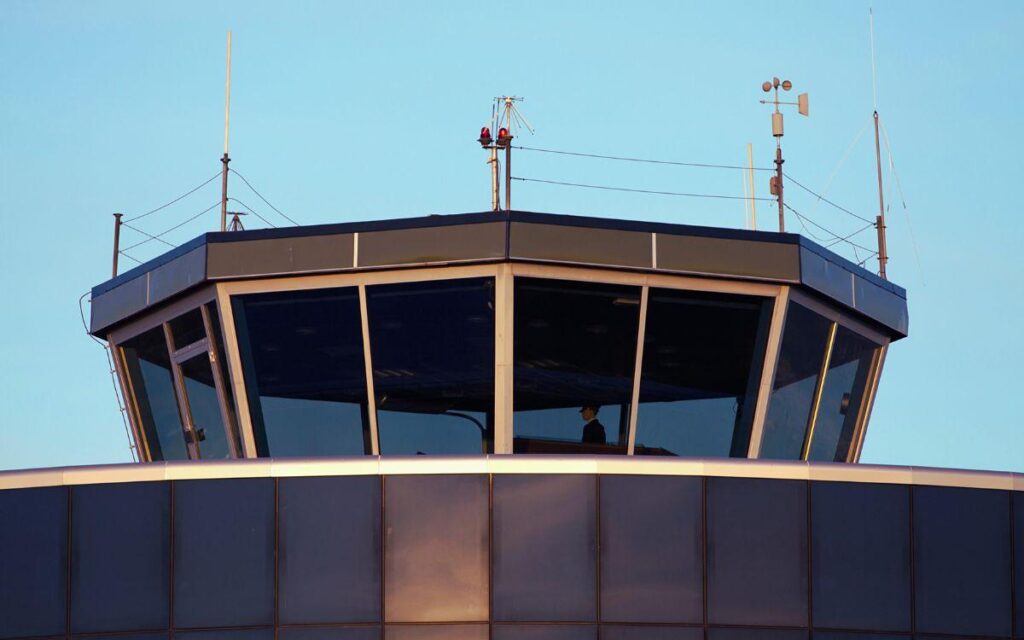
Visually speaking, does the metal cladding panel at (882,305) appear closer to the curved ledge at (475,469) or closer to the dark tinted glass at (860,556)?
the curved ledge at (475,469)

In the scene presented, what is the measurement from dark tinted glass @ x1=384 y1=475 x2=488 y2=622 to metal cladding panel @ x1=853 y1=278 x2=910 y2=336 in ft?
24.0

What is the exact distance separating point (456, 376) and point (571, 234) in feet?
8.47

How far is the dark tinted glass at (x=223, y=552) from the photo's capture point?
29.3m

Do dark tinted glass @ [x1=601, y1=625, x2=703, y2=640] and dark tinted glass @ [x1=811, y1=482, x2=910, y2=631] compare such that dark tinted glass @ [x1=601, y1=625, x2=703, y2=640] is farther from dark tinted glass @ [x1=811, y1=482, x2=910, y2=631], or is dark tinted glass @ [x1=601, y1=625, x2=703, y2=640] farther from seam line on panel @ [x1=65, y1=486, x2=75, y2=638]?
seam line on panel @ [x1=65, y1=486, x2=75, y2=638]

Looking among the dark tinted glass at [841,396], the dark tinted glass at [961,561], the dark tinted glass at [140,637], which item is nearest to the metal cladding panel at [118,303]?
the dark tinted glass at [140,637]

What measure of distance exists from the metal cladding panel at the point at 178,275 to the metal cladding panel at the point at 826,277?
8.66 meters

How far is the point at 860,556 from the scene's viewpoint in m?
29.8

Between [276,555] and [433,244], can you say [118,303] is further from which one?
[276,555]

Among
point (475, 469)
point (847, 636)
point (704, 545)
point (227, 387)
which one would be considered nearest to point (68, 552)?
point (227, 387)

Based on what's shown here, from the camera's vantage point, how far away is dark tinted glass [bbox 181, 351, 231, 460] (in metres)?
32.2

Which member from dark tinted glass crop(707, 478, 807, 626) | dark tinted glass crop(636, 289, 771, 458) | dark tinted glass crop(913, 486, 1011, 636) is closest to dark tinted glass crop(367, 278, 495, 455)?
dark tinted glass crop(636, 289, 771, 458)

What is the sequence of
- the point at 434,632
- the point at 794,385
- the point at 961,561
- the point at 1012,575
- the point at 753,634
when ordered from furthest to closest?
1. the point at 794,385
2. the point at 1012,575
3. the point at 961,561
4. the point at 753,634
5. the point at 434,632

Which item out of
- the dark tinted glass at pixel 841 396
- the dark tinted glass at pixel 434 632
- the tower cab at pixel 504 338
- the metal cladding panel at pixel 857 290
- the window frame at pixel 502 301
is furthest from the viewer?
the dark tinted glass at pixel 841 396

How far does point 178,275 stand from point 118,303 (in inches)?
81.5
